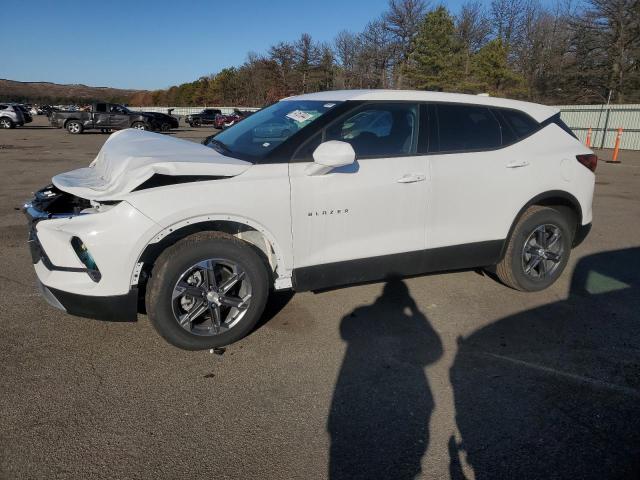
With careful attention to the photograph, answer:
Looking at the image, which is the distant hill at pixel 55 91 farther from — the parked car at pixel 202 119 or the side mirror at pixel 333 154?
the side mirror at pixel 333 154

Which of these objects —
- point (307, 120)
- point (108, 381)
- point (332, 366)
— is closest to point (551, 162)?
point (307, 120)

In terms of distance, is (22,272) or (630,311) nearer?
(630,311)

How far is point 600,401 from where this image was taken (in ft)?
9.07

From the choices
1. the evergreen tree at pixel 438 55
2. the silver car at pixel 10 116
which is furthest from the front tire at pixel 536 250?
the evergreen tree at pixel 438 55

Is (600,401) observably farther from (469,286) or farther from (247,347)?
(247,347)

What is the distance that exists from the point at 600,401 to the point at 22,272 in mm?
5120

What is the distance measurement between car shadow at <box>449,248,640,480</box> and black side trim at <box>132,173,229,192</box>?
6.78ft

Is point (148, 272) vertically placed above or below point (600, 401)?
above

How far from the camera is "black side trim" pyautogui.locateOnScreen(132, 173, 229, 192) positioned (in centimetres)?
289

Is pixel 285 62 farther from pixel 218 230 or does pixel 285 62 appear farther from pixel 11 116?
pixel 218 230

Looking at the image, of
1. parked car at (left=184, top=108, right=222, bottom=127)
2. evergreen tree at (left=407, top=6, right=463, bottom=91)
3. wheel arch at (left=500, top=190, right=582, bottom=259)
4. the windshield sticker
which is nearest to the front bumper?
Result: the windshield sticker

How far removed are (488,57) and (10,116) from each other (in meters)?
38.0

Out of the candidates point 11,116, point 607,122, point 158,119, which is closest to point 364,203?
point 607,122

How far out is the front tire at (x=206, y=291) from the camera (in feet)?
9.91
